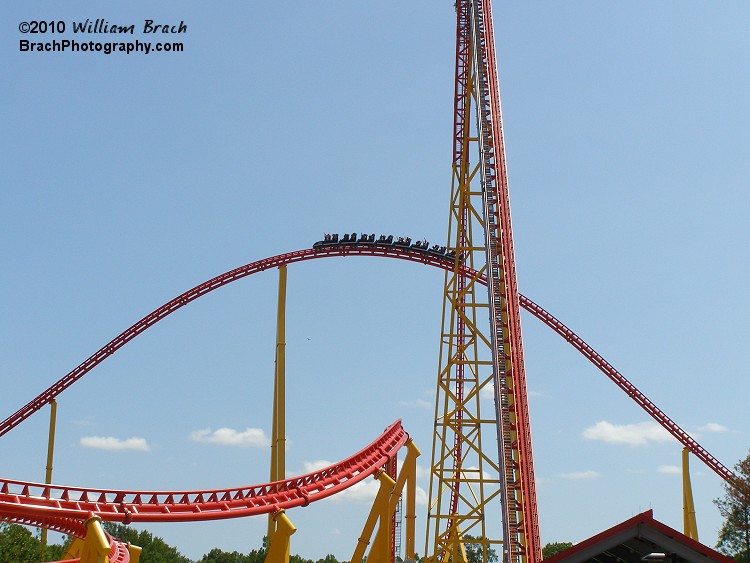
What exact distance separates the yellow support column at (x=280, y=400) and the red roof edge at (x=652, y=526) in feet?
43.1

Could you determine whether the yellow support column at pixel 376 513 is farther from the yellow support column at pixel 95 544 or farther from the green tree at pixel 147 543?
the green tree at pixel 147 543

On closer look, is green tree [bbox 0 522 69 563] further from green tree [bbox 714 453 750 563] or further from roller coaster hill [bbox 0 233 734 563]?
green tree [bbox 714 453 750 563]

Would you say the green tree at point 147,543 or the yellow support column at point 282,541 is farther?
the green tree at point 147,543

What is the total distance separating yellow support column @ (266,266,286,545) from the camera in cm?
2328

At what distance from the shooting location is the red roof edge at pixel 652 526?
1030 cm

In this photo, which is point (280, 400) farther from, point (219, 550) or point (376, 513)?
point (219, 550)

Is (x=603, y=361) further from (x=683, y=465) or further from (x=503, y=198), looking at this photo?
(x=503, y=198)

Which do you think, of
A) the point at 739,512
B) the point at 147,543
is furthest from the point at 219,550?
the point at 739,512

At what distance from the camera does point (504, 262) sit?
19438mm

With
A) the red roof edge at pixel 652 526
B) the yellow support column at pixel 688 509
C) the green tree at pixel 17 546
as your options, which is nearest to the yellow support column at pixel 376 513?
the red roof edge at pixel 652 526

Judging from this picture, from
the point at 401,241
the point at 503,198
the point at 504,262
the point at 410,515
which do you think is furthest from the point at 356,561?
the point at 401,241

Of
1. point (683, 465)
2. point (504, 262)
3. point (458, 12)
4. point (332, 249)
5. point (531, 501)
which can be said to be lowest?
point (531, 501)

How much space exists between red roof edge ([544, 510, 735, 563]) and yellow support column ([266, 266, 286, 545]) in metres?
13.1

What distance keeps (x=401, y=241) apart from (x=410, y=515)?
38.3 ft
